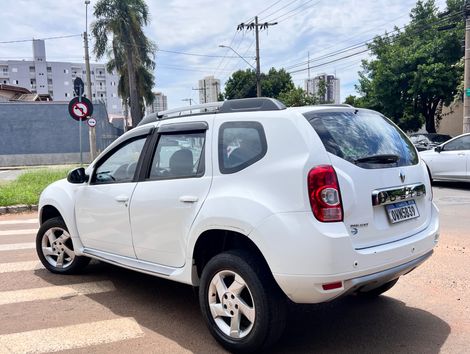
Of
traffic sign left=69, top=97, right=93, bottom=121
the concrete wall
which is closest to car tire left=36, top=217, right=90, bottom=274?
traffic sign left=69, top=97, right=93, bottom=121

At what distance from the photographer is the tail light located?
9.91 feet

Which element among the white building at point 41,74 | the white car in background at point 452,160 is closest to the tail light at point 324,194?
the white car in background at point 452,160

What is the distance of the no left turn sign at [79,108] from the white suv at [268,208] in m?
8.94

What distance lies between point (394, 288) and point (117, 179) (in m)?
3.00

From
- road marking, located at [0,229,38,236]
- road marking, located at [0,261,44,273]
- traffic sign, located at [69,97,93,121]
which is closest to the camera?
road marking, located at [0,261,44,273]

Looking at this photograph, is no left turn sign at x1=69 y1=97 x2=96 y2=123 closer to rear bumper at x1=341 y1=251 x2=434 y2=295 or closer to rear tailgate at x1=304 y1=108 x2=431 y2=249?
rear tailgate at x1=304 y1=108 x2=431 y2=249

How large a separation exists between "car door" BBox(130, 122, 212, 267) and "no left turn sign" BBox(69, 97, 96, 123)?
9.19 meters

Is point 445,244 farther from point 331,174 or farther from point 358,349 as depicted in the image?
point 331,174

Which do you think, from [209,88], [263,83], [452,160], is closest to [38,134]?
[452,160]

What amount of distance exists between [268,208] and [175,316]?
166 centimetres

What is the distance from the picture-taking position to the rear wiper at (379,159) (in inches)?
131

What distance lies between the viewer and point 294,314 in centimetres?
422

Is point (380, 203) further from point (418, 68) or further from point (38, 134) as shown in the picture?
point (38, 134)

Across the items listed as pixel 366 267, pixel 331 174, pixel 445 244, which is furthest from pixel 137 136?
pixel 445 244
